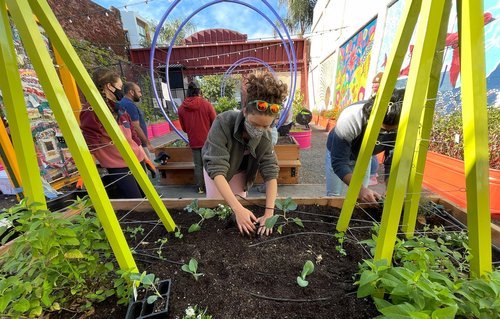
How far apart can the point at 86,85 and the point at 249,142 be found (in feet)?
3.04

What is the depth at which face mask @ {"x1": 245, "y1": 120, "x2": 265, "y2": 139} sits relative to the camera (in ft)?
4.57

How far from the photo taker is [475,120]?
0.68 meters

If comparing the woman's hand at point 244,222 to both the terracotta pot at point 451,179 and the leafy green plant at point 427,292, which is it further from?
the terracotta pot at point 451,179

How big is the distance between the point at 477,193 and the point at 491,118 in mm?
2598

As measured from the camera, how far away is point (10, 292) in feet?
2.23

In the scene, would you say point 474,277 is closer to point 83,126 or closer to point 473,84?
point 473,84

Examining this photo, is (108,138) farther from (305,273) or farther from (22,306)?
(305,273)

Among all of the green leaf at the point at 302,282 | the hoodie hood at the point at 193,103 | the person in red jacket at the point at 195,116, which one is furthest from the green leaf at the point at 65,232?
the hoodie hood at the point at 193,103

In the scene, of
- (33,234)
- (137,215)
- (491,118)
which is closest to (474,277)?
(33,234)

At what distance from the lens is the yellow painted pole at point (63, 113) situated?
2.22ft

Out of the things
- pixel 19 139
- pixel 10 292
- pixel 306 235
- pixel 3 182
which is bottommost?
pixel 3 182

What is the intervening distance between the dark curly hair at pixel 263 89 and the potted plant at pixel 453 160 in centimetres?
181

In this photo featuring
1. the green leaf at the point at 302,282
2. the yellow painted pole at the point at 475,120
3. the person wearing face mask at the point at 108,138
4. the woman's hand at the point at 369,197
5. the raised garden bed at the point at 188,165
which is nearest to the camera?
the yellow painted pole at the point at 475,120

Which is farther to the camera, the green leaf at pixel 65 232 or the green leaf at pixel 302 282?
the green leaf at pixel 302 282
